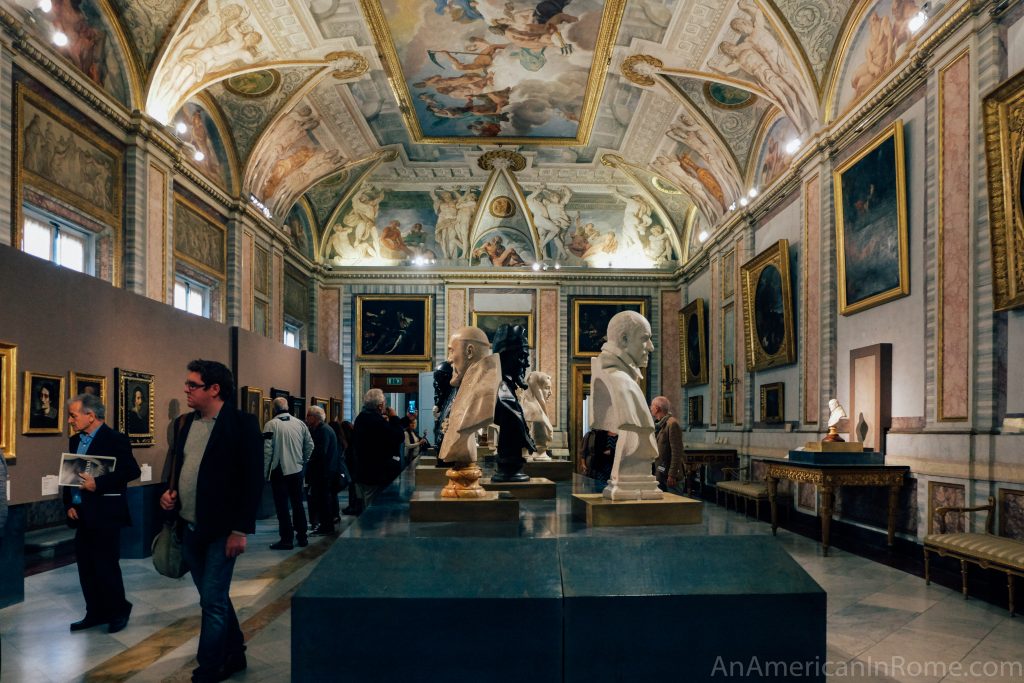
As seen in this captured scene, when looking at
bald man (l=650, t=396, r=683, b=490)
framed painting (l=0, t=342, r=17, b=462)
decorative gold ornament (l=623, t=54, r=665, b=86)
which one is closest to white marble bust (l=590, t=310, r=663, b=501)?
bald man (l=650, t=396, r=683, b=490)

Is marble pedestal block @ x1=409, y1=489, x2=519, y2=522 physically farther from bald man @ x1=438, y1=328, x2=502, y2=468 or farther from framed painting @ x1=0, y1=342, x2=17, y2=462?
framed painting @ x1=0, y1=342, x2=17, y2=462

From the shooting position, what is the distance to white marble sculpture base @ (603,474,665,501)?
4172mm

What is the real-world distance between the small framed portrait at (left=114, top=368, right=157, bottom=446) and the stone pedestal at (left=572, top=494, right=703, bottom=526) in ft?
21.6

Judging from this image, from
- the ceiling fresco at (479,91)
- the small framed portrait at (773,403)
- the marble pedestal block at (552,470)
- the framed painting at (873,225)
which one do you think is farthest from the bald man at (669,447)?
the ceiling fresco at (479,91)

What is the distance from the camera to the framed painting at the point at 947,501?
305 inches

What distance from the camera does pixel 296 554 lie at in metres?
8.87

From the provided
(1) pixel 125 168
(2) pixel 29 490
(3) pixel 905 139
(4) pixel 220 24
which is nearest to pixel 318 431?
(2) pixel 29 490

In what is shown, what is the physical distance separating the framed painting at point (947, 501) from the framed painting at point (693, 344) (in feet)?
34.9

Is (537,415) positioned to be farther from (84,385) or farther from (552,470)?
(84,385)

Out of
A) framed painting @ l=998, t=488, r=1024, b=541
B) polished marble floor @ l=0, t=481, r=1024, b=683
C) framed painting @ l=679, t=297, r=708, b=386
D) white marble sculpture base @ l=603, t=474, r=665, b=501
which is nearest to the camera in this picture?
white marble sculpture base @ l=603, t=474, r=665, b=501

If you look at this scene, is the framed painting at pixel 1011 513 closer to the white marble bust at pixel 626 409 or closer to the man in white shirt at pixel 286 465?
the white marble bust at pixel 626 409

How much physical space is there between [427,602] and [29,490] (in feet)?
18.3

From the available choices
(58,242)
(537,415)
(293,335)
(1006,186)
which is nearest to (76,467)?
(537,415)

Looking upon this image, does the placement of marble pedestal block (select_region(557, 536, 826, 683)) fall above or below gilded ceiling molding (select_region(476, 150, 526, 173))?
below
